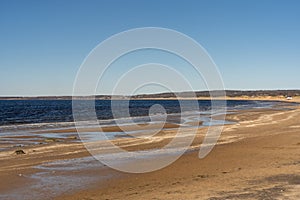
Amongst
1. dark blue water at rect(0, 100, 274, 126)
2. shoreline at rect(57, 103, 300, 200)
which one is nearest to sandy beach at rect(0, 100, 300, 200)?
shoreline at rect(57, 103, 300, 200)

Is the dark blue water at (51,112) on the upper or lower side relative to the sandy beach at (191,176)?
upper

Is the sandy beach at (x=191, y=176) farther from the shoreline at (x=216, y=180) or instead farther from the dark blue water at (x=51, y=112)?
the dark blue water at (x=51, y=112)

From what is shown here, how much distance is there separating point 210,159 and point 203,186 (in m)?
5.06

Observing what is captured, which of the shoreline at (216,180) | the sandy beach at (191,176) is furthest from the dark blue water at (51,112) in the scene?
the shoreline at (216,180)

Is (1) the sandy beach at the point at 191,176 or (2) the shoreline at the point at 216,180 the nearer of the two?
(2) the shoreline at the point at 216,180

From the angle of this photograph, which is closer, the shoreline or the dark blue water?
the shoreline

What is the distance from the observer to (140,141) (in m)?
22.4

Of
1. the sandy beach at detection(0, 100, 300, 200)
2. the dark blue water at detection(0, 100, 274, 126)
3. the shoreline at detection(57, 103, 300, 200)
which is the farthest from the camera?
the dark blue water at detection(0, 100, 274, 126)

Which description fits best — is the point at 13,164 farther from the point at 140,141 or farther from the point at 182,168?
the point at 140,141

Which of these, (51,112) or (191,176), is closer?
(191,176)

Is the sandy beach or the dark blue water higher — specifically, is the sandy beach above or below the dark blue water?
below

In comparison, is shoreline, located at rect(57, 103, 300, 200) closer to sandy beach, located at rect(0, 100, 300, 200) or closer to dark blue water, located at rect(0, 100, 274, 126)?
sandy beach, located at rect(0, 100, 300, 200)

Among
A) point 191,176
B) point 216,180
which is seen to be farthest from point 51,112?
point 216,180

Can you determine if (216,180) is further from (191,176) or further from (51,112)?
(51,112)
